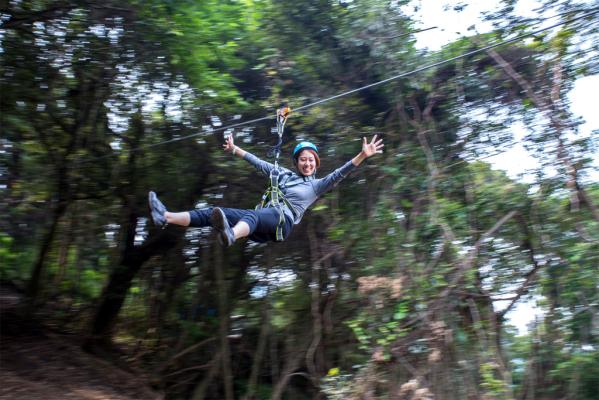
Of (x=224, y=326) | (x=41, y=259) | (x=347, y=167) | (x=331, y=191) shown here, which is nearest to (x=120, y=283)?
(x=41, y=259)

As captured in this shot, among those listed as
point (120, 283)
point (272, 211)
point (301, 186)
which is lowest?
point (120, 283)

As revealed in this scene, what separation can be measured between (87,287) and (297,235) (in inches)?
106

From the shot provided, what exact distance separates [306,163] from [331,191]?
1.59 meters

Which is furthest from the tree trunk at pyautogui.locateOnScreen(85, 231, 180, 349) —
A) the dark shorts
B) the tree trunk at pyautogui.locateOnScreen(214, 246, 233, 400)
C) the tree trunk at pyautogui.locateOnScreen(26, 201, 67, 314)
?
the dark shorts

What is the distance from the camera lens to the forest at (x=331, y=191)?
5.89 meters

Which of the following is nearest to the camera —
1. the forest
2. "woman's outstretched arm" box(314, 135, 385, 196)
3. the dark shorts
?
the dark shorts

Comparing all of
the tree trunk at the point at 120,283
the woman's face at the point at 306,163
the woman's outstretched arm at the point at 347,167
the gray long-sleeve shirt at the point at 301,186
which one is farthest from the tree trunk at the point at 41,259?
the woman's outstretched arm at the point at 347,167

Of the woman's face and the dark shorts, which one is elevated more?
the woman's face

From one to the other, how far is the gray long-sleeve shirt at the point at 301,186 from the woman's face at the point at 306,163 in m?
0.05

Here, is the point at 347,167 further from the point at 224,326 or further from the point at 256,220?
the point at 224,326

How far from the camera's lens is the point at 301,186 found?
15.7ft

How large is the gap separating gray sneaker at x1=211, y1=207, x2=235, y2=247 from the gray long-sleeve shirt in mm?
580

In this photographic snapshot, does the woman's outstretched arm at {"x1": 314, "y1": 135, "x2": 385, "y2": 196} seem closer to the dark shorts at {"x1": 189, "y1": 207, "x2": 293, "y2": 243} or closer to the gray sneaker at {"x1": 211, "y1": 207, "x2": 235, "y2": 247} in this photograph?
the dark shorts at {"x1": 189, "y1": 207, "x2": 293, "y2": 243}

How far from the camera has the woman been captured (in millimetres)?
4137
